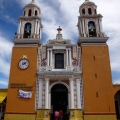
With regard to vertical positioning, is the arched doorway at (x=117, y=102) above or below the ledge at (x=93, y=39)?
below

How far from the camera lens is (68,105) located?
20031mm

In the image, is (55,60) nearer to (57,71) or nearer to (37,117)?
(57,71)

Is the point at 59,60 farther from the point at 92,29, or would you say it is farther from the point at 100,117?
the point at 100,117

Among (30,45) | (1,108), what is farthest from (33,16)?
(1,108)

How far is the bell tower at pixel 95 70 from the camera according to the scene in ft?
63.1

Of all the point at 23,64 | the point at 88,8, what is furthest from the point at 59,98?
the point at 88,8

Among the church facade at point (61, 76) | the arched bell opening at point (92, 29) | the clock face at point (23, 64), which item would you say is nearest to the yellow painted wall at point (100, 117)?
the church facade at point (61, 76)

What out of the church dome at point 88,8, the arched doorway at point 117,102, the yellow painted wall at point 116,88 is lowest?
the arched doorway at point 117,102

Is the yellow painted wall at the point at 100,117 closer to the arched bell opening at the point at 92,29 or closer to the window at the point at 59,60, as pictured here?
the window at the point at 59,60

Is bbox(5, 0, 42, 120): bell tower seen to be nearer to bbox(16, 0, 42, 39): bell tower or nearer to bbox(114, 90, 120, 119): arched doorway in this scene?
bbox(16, 0, 42, 39): bell tower

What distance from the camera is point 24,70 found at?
826 inches

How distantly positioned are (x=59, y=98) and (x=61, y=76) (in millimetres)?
2887

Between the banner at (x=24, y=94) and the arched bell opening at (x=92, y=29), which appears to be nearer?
the banner at (x=24, y=94)

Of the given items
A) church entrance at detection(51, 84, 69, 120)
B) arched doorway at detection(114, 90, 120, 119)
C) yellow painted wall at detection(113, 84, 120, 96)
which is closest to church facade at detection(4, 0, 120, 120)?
church entrance at detection(51, 84, 69, 120)
